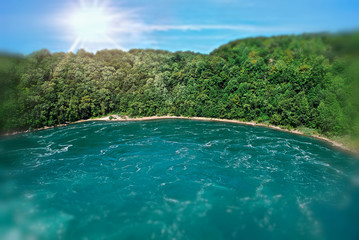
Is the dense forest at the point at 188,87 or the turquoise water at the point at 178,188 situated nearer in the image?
the turquoise water at the point at 178,188

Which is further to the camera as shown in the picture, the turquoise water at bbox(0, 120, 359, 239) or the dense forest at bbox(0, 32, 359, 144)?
the dense forest at bbox(0, 32, 359, 144)

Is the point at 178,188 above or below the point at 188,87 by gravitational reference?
below

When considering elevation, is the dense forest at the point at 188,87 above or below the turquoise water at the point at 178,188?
above

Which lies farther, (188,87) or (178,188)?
(188,87)

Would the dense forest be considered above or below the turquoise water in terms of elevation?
above
